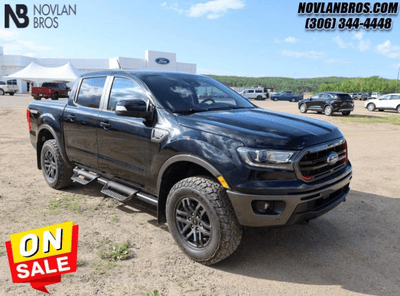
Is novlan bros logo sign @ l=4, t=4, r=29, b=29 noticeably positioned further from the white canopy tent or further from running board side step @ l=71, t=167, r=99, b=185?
running board side step @ l=71, t=167, r=99, b=185

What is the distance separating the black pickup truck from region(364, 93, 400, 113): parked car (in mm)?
26181

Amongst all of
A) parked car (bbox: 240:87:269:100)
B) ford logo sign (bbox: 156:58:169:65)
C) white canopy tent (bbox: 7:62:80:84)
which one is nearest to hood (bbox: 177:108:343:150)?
white canopy tent (bbox: 7:62:80:84)

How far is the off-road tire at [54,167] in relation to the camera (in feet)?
17.4

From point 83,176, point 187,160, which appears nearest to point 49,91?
point 83,176

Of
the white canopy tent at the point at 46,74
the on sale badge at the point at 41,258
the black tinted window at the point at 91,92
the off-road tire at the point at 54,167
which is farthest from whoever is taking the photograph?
the white canopy tent at the point at 46,74

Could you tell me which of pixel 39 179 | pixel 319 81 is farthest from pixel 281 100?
pixel 319 81

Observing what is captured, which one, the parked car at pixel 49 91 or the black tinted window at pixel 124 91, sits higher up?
the black tinted window at pixel 124 91

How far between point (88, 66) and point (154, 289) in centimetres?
7088

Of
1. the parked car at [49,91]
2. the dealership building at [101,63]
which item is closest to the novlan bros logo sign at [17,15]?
the parked car at [49,91]

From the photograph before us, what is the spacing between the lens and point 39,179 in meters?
6.11

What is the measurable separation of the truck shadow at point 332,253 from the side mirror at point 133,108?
67.0 inches

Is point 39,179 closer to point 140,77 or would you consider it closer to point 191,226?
point 140,77

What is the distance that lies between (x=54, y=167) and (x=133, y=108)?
2669mm

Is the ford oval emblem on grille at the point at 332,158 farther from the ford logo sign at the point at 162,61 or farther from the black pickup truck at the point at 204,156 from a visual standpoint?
the ford logo sign at the point at 162,61
